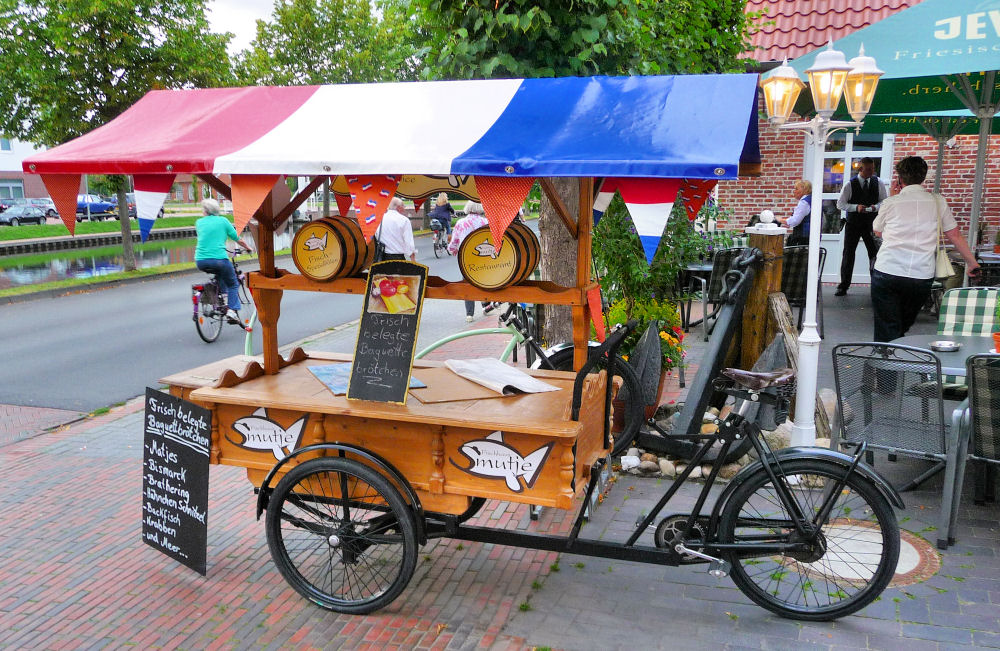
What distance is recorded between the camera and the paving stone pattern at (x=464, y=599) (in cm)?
353

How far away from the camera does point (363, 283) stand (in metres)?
4.17

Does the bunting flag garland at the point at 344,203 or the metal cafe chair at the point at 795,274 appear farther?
the metal cafe chair at the point at 795,274

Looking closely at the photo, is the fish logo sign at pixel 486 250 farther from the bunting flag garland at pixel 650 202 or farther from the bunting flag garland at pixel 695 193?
the bunting flag garland at pixel 695 193

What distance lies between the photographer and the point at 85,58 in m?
16.3

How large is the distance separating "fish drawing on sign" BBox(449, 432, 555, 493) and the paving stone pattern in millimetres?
722

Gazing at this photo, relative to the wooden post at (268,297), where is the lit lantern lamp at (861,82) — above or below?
above

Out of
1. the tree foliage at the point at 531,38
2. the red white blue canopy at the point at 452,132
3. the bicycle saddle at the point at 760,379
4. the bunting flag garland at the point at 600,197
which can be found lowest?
the bicycle saddle at the point at 760,379

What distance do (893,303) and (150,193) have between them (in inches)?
223

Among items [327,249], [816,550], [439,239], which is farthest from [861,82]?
[439,239]

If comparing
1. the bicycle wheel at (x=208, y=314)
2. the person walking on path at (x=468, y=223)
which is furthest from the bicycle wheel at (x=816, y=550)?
the bicycle wheel at (x=208, y=314)

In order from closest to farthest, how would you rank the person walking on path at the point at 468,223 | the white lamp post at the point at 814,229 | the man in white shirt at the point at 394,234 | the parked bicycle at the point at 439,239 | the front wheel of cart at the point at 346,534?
the front wheel of cart at the point at 346,534 < the white lamp post at the point at 814,229 < the person walking on path at the point at 468,223 < the man in white shirt at the point at 394,234 < the parked bicycle at the point at 439,239

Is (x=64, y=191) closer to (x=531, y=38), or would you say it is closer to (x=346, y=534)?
(x=346, y=534)

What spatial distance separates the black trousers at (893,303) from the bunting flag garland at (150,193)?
546 cm

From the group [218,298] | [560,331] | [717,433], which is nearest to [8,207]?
[218,298]
